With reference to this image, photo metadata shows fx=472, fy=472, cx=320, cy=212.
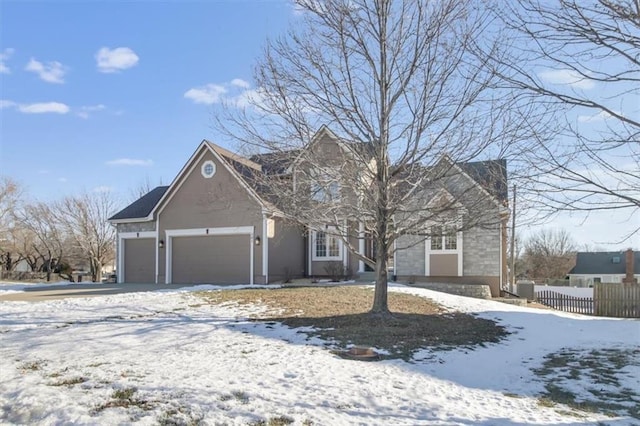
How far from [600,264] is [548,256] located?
583 cm

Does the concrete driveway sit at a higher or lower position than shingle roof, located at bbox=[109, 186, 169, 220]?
lower

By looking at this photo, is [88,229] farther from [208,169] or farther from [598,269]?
[598,269]

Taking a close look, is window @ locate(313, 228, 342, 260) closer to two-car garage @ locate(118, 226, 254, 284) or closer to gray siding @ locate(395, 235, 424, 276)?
gray siding @ locate(395, 235, 424, 276)

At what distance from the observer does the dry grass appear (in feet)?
28.6

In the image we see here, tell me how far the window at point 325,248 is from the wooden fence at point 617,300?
10040 mm

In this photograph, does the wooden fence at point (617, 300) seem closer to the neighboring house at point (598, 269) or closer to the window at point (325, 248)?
the window at point (325, 248)

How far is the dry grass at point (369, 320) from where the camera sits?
8.73m

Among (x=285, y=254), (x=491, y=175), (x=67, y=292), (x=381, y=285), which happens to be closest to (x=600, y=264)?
(x=285, y=254)

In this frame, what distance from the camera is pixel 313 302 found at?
1252 centimetres

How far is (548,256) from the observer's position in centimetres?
4997

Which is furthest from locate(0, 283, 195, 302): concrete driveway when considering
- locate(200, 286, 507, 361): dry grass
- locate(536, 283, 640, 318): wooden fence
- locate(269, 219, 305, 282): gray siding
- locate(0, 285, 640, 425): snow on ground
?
locate(536, 283, 640, 318): wooden fence

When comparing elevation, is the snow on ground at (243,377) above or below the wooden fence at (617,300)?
above

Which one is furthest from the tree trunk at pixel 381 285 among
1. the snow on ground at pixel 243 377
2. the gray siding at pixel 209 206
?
the gray siding at pixel 209 206

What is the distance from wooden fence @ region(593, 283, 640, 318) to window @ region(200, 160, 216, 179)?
15.5 metres
